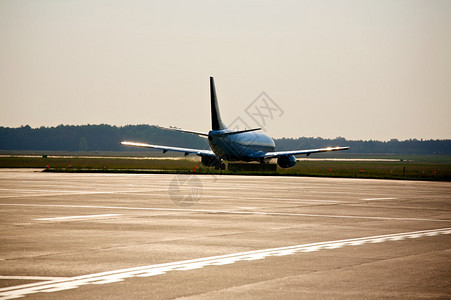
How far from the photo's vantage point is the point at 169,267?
489 inches

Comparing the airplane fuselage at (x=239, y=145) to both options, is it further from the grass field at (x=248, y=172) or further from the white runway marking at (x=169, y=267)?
the white runway marking at (x=169, y=267)

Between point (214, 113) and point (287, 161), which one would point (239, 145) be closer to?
point (214, 113)

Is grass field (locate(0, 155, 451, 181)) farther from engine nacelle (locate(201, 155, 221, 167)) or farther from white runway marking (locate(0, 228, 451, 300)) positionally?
white runway marking (locate(0, 228, 451, 300))

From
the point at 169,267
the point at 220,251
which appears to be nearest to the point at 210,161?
the point at 220,251

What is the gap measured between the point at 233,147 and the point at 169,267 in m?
63.9

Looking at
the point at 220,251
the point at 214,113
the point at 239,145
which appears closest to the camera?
the point at 220,251

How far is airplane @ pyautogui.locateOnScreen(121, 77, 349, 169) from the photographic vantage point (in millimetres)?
74150

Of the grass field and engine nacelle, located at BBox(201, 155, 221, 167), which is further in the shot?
engine nacelle, located at BBox(201, 155, 221, 167)

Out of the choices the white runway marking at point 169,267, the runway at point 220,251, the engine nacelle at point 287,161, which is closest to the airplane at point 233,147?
the engine nacelle at point 287,161

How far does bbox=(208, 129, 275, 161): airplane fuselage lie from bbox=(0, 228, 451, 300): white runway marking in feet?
186

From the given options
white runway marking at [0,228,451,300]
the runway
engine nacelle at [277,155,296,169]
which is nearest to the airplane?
engine nacelle at [277,155,296,169]

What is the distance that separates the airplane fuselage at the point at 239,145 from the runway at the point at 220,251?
1823 inches

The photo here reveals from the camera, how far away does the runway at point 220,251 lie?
10594 millimetres

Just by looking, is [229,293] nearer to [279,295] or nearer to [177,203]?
[279,295]
